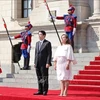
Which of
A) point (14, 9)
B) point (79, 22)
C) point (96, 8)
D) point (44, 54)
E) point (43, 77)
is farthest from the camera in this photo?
point (14, 9)

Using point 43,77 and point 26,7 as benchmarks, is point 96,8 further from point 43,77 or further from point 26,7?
point 43,77

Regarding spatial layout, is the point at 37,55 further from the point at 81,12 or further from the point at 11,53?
the point at 11,53

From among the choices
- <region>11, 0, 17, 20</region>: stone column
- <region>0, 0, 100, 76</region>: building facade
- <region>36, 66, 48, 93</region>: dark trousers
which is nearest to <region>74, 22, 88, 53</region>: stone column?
<region>0, 0, 100, 76</region>: building facade

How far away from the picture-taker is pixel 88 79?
13.0 meters

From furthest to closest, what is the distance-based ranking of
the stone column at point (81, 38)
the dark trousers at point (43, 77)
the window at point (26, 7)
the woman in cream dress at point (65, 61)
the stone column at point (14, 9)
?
the window at point (26, 7) → the stone column at point (14, 9) → the stone column at point (81, 38) → the dark trousers at point (43, 77) → the woman in cream dress at point (65, 61)


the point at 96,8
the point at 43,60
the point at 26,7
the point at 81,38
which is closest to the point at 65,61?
the point at 43,60

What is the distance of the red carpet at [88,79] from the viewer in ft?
40.4

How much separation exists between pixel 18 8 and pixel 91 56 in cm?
801

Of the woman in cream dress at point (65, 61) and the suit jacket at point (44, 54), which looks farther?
the suit jacket at point (44, 54)

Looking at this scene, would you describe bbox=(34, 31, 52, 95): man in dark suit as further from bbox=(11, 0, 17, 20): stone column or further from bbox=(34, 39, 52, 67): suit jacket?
bbox=(11, 0, 17, 20): stone column

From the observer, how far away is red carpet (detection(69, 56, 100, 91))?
12.3 m

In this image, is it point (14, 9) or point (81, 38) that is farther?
point (14, 9)

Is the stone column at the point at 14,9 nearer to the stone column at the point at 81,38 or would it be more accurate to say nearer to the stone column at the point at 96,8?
the stone column at the point at 81,38

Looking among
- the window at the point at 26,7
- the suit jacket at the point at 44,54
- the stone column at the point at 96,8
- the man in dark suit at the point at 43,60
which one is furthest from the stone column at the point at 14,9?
the suit jacket at the point at 44,54
